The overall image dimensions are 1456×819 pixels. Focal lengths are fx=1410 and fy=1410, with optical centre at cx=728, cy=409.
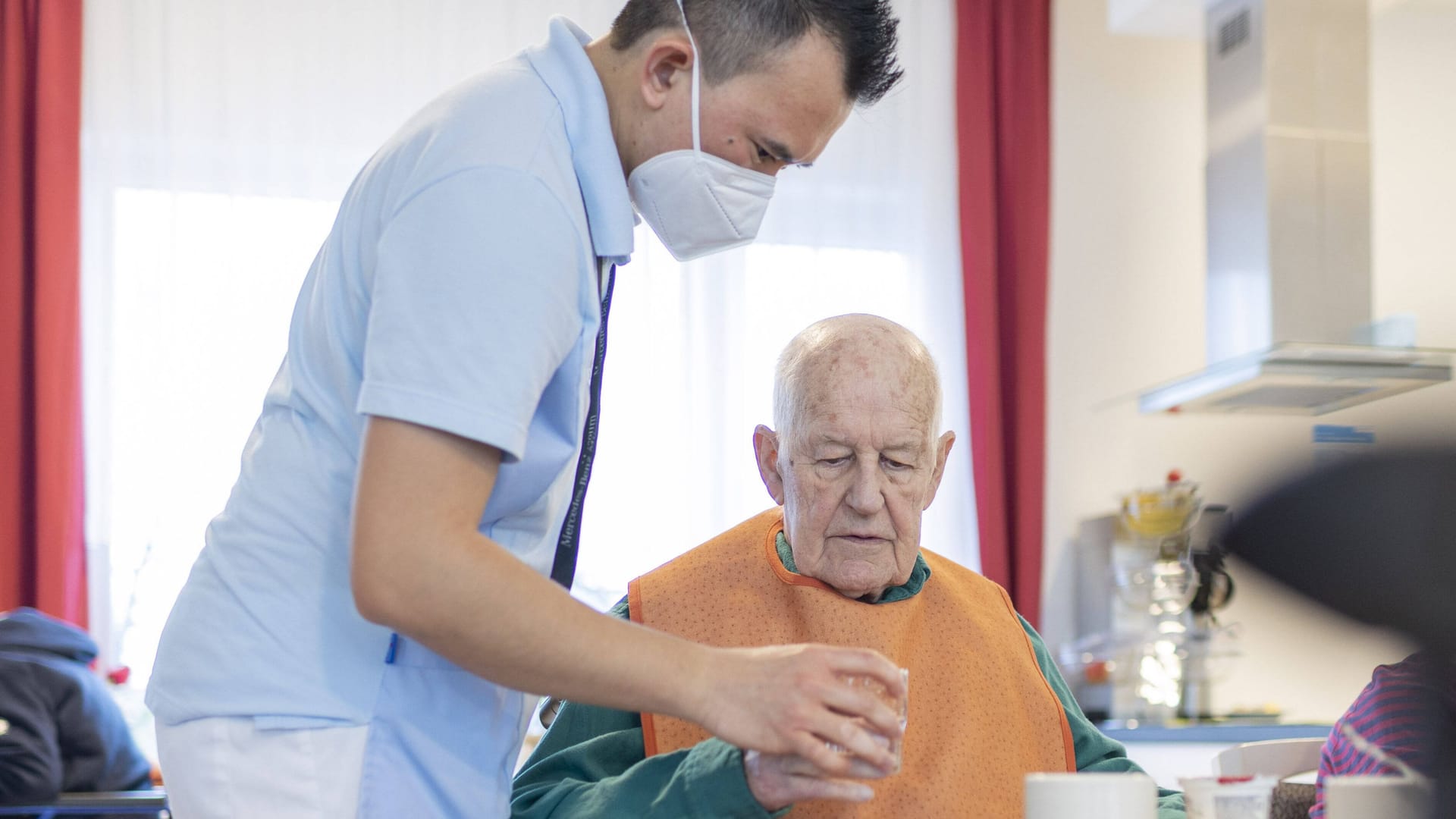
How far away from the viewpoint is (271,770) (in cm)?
99

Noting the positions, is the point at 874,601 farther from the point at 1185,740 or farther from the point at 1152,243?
the point at 1152,243

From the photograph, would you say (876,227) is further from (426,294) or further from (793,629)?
(426,294)

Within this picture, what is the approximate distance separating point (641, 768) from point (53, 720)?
2306mm

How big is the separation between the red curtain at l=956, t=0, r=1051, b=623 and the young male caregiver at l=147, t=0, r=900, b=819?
3.40 metres

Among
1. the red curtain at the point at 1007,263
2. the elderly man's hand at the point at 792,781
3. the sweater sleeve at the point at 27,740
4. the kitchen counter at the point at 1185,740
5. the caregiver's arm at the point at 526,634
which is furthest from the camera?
the red curtain at the point at 1007,263

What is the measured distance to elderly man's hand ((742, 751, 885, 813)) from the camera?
37.7 inches

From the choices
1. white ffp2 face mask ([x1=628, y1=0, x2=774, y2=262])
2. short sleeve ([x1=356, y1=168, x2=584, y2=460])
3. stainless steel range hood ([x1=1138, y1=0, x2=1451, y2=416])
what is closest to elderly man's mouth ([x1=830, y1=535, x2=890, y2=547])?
white ffp2 face mask ([x1=628, y1=0, x2=774, y2=262])

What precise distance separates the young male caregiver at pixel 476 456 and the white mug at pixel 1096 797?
0.37 ft

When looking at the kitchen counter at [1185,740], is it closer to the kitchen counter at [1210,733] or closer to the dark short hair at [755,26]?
the kitchen counter at [1210,733]

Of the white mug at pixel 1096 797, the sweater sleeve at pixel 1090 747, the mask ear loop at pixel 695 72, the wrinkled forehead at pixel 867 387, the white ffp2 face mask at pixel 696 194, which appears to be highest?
the mask ear loop at pixel 695 72

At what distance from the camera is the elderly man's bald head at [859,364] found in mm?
1637

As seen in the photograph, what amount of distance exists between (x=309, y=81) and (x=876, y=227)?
181 centimetres

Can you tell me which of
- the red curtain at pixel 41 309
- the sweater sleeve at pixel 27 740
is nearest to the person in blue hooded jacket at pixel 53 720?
the sweater sleeve at pixel 27 740

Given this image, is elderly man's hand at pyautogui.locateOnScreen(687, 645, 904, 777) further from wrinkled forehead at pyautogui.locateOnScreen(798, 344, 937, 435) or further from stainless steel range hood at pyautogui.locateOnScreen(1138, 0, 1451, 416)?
stainless steel range hood at pyautogui.locateOnScreen(1138, 0, 1451, 416)
